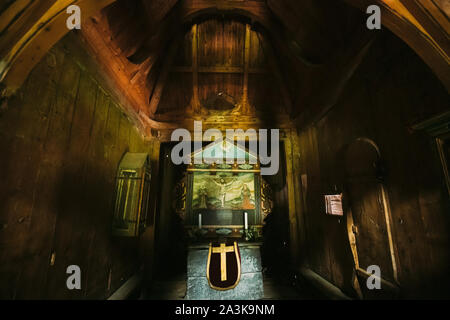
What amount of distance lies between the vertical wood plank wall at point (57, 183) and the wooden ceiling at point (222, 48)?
31 centimetres

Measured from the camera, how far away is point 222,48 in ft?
13.7

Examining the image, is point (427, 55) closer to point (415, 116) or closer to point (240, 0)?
point (415, 116)

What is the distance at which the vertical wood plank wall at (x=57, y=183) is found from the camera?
4.52 feet

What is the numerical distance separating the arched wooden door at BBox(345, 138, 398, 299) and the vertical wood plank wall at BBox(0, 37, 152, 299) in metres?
3.32

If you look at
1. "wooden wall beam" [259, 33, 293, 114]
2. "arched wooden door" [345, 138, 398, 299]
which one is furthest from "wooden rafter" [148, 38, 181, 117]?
"arched wooden door" [345, 138, 398, 299]

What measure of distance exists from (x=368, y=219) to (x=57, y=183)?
11.2 ft

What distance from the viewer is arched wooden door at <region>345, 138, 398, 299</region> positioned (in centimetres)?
199

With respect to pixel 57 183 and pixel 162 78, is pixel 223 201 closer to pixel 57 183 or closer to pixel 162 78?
pixel 162 78

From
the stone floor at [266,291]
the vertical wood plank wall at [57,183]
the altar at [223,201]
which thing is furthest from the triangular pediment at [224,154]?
the stone floor at [266,291]

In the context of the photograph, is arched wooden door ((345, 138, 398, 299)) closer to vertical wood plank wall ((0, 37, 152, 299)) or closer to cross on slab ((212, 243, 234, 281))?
cross on slab ((212, 243, 234, 281))

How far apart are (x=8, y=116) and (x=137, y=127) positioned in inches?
94.4

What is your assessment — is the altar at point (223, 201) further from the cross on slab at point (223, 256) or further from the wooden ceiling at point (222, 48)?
the wooden ceiling at point (222, 48)

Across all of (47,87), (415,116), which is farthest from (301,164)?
(47,87)

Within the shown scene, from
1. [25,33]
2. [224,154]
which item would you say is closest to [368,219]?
[224,154]
